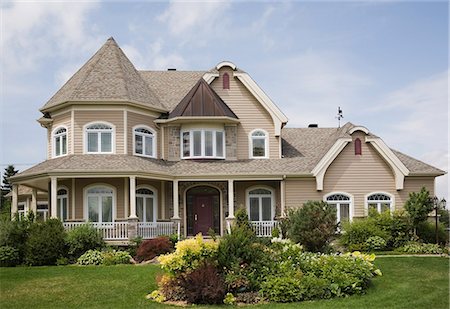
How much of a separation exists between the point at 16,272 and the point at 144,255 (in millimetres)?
5085

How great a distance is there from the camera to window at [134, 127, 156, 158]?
27.8 metres

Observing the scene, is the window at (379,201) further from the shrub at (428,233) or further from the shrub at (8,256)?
the shrub at (8,256)

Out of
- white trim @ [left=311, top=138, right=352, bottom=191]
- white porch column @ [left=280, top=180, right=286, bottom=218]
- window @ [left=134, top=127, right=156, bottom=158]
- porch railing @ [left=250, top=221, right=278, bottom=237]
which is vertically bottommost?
porch railing @ [left=250, top=221, right=278, bottom=237]

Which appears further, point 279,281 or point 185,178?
point 185,178

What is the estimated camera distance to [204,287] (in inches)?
567

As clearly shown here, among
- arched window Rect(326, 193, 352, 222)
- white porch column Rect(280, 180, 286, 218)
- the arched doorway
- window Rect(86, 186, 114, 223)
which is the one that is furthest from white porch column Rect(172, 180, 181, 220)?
arched window Rect(326, 193, 352, 222)

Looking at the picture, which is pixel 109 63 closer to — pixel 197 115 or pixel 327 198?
pixel 197 115

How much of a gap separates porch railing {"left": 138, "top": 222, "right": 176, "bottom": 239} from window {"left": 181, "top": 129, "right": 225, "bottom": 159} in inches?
153

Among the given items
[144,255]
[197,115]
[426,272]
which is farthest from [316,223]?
[197,115]

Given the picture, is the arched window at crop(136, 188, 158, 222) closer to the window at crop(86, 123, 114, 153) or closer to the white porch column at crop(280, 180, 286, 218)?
the window at crop(86, 123, 114, 153)

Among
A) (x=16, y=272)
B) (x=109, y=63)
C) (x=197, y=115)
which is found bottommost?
(x=16, y=272)

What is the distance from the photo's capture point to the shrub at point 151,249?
2228cm

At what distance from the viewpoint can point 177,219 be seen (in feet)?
88.1

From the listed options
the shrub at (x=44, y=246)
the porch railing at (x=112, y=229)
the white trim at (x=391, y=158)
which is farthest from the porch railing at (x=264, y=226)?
the shrub at (x=44, y=246)
